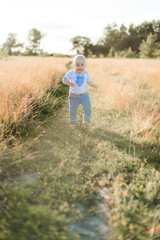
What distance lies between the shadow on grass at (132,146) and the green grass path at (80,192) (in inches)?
0.6

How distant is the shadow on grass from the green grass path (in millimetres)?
16

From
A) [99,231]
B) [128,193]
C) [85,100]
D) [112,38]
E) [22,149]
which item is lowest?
[99,231]

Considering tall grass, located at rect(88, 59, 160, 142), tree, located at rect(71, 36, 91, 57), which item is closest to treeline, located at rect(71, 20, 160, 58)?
tree, located at rect(71, 36, 91, 57)

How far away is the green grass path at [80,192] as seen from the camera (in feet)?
4.78

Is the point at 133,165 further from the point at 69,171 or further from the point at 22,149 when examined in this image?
the point at 22,149

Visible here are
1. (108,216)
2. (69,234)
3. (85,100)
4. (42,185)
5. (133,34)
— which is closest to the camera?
(69,234)

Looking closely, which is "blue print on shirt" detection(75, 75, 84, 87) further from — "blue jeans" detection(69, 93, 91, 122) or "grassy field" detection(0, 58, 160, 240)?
"grassy field" detection(0, 58, 160, 240)

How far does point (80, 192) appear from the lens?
1.87 m

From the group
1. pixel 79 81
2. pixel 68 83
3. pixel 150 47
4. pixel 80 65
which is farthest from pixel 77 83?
pixel 150 47

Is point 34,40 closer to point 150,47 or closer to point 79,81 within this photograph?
point 150,47

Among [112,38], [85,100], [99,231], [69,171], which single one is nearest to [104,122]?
[85,100]

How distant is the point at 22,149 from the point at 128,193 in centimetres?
146

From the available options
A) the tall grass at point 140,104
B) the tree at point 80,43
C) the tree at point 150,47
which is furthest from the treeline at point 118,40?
the tall grass at point 140,104

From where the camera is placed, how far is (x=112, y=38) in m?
69.3
